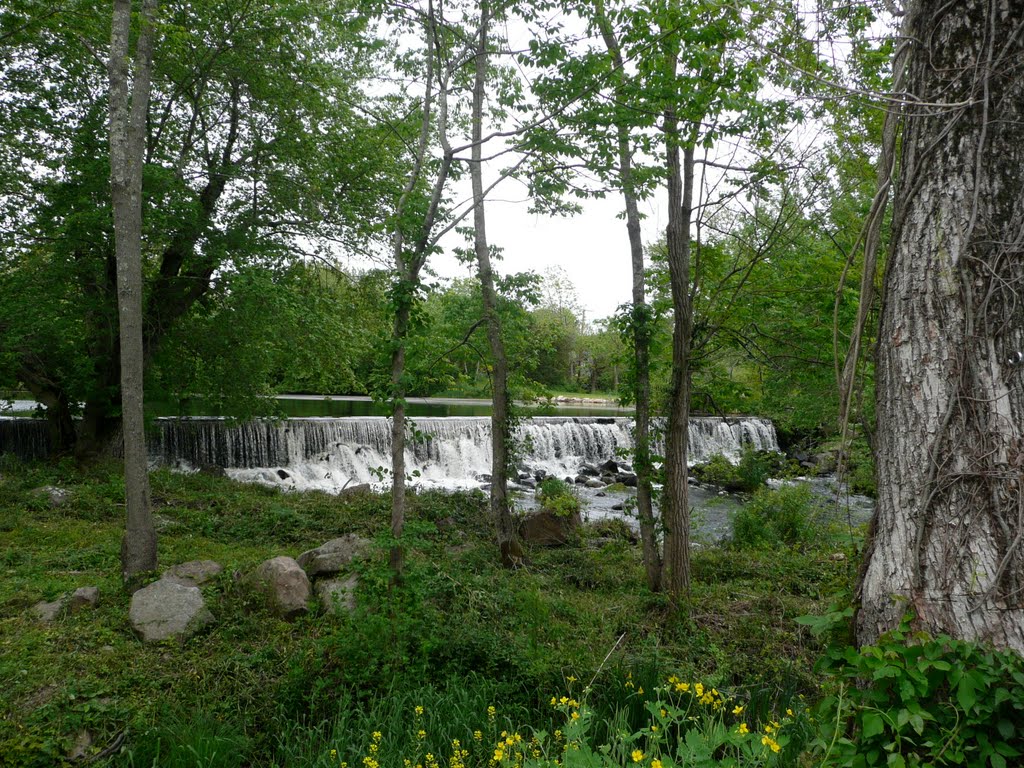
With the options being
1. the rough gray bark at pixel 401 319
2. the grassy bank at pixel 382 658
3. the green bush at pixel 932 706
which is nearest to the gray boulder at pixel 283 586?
the grassy bank at pixel 382 658

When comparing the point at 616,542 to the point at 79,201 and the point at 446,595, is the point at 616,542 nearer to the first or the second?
the point at 446,595

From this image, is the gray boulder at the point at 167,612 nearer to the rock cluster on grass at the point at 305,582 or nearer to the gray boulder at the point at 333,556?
the rock cluster on grass at the point at 305,582

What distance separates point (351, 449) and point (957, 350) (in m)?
15.2

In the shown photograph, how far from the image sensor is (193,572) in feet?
20.5

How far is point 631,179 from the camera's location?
255 inches

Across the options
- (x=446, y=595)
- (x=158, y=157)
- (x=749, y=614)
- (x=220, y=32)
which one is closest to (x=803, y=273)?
(x=749, y=614)

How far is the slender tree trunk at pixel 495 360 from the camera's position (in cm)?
811

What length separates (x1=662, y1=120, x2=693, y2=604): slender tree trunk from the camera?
587cm

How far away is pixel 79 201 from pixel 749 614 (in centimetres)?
1037

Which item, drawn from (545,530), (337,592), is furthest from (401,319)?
(545,530)

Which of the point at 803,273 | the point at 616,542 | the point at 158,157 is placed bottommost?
the point at 616,542

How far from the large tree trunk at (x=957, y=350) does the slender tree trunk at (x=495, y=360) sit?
605cm

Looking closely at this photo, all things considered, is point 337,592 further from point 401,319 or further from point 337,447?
point 337,447

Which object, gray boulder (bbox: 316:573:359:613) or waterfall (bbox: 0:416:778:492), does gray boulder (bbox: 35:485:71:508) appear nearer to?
waterfall (bbox: 0:416:778:492)
